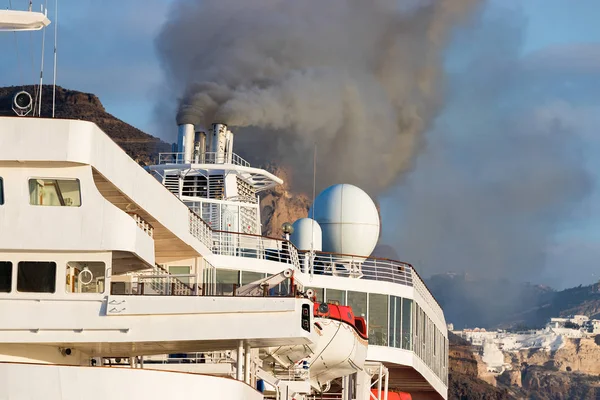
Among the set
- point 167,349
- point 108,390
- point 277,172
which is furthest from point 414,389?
point 277,172

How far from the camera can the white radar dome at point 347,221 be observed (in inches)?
1812

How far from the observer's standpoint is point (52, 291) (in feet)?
72.4

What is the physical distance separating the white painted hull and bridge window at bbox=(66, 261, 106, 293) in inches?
91.7

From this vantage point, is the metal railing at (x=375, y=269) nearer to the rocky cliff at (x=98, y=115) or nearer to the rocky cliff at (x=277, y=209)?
the rocky cliff at (x=277, y=209)

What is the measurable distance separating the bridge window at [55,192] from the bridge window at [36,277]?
114 centimetres

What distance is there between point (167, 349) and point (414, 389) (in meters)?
23.1

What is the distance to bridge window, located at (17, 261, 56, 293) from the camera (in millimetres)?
21922

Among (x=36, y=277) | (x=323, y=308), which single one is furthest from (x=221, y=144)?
(x=36, y=277)

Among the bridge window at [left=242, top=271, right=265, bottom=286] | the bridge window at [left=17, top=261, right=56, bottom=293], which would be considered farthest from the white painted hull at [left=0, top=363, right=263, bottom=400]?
the bridge window at [left=242, top=271, right=265, bottom=286]

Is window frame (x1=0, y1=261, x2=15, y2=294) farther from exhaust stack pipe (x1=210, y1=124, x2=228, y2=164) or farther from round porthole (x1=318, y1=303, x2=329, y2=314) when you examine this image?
exhaust stack pipe (x1=210, y1=124, x2=228, y2=164)

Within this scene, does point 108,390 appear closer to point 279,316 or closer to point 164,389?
point 164,389

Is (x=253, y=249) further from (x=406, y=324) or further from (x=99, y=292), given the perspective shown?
(x=99, y=292)

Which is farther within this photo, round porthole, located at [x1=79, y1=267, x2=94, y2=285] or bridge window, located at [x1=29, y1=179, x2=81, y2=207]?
round porthole, located at [x1=79, y1=267, x2=94, y2=285]

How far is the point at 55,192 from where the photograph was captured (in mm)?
22141
